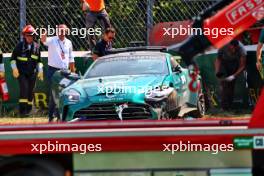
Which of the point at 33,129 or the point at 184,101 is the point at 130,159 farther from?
the point at 184,101

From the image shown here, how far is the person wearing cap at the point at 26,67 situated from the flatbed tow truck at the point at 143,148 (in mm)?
6587

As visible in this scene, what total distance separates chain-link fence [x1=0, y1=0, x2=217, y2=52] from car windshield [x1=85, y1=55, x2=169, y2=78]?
2177 millimetres

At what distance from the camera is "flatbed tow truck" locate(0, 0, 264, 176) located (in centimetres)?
569

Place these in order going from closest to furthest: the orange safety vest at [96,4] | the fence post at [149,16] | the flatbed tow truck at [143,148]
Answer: the flatbed tow truck at [143,148] < the orange safety vest at [96,4] < the fence post at [149,16]

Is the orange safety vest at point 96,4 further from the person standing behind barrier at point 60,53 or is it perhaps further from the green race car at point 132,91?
the green race car at point 132,91

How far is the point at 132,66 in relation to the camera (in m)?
10.0

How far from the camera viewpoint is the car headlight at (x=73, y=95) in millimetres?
9427

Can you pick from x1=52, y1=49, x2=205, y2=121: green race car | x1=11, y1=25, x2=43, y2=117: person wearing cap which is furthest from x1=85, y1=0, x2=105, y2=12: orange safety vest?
x1=52, y1=49, x2=205, y2=121: green race car

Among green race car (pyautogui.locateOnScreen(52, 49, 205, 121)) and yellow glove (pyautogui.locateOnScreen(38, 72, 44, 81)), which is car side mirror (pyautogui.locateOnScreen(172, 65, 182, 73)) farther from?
yellow glove (pyautogui.locateOnScreen(38, 72, 44, 81))

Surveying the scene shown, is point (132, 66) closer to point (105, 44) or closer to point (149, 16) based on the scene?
point (105, 44)

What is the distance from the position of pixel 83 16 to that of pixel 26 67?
6.08ft

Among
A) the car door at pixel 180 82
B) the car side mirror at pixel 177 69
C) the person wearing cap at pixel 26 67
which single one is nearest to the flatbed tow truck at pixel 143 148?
the car door at pixel 180 82

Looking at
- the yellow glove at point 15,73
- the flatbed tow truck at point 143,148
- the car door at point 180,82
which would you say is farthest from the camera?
the yellow glove at point 15,73

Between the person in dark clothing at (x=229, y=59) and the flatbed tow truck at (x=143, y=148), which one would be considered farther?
the person in dark clothing at (x=229, y=59)
